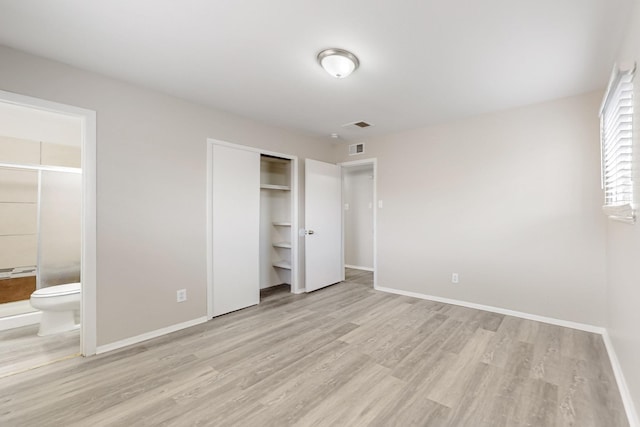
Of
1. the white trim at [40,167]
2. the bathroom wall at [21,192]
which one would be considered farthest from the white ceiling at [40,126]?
the white trim at [40,167]

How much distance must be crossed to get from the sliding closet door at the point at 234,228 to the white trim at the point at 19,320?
1.97 meters

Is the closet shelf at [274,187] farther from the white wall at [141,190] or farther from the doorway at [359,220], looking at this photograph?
the doorway at [359,220]

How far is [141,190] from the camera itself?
2.65m

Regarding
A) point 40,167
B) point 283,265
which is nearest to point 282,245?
point 283,265

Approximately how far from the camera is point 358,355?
2.35 meters

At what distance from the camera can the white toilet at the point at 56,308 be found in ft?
9.14

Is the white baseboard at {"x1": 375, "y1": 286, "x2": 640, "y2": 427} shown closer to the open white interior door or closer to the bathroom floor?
the open white interior door

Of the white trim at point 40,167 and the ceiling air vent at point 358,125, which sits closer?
the white trim at point 40,167

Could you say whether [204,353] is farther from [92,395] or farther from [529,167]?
[529,167]

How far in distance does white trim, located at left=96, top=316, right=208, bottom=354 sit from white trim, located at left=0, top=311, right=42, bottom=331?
1.35 metres

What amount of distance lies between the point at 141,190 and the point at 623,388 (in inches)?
160

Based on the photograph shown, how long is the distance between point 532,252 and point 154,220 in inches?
160

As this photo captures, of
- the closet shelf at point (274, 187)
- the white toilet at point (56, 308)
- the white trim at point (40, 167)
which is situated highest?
the white trim at point (40, 167)

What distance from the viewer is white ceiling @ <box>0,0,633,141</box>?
166 cm
